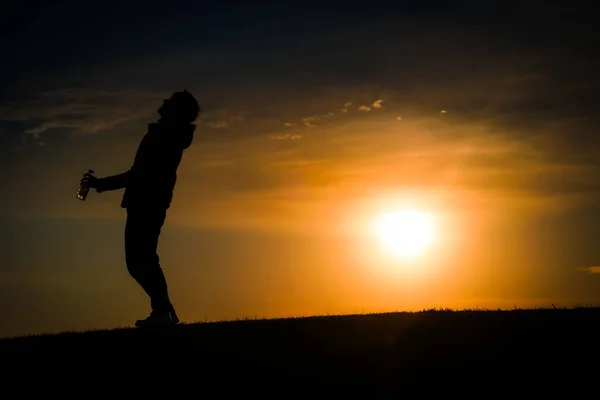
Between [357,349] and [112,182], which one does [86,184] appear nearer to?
[112,182]

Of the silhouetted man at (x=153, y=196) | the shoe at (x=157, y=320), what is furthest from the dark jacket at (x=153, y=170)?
the shoe at (x=157, y=320)

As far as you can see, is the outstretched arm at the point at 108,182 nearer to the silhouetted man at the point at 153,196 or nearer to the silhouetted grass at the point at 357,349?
the silhouetted man at the point at 153,196

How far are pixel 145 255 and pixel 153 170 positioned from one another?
4.13 ft

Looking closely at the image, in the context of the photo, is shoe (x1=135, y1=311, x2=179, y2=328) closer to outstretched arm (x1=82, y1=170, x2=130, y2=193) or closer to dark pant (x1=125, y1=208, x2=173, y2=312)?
dark pant (x1=125, y1=208, x2=173, y2=312)

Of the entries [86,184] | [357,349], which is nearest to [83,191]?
[86,184]

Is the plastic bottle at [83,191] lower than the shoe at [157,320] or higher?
higher

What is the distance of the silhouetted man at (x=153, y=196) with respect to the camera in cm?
1160

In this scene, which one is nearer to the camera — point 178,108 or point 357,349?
point 357,349

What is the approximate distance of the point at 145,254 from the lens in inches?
458

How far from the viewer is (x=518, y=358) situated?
9.35 metres

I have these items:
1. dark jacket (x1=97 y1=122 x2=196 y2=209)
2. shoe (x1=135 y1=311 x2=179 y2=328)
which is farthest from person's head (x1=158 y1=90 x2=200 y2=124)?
shoe (x1=135 y1=311 x2=179 y2=328)

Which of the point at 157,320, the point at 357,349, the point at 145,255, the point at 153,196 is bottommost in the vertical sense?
the point at 357,349

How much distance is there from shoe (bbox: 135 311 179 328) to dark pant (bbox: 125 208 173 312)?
0.27 ft

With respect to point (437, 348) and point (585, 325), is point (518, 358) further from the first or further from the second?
point (585, 325)
